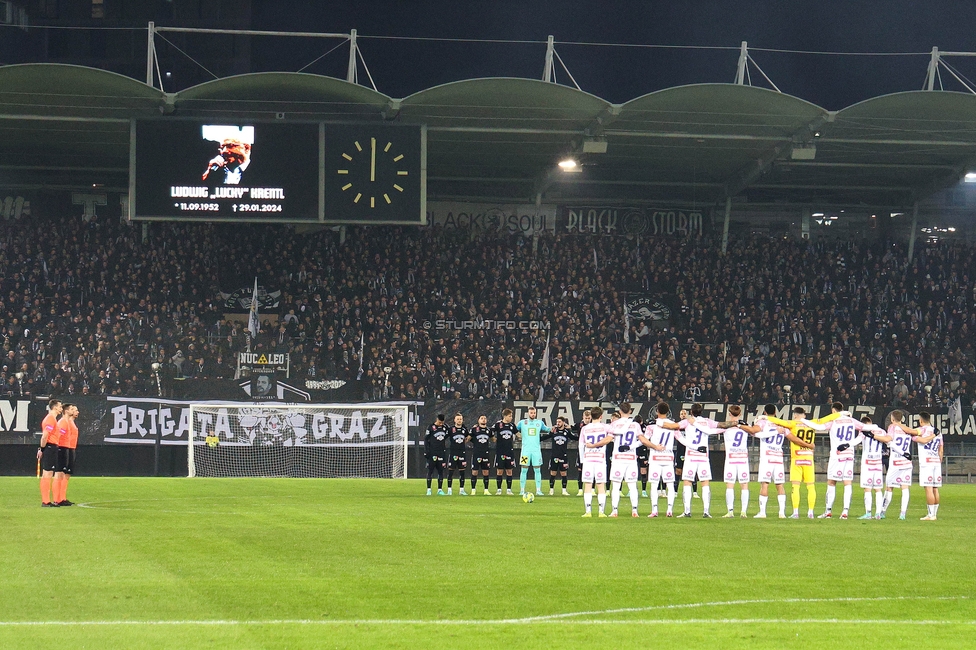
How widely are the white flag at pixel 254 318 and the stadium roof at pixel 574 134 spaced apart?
6571mm

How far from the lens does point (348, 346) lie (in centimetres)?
4281

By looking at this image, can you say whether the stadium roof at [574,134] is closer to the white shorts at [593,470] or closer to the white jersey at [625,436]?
the white jersey at [625,436]

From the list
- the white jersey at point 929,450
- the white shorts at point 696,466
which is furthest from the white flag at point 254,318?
the white jersey at point 929,450

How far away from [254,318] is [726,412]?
651 inches

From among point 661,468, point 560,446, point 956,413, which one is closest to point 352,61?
point 560,446

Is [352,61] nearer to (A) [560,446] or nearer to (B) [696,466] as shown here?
(A) [560,446]

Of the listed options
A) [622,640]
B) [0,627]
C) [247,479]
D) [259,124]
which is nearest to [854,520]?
[622,640]

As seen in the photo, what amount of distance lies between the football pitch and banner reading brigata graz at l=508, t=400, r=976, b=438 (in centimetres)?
1918

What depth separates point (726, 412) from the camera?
41406 mm

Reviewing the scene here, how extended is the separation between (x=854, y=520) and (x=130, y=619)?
15026 millimetres

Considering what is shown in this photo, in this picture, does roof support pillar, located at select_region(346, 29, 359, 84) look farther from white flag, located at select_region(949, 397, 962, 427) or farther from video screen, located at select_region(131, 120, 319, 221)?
white flag, located at select_region(949, 397, 962, 427)

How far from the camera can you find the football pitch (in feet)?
30.0

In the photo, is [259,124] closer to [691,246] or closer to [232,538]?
[232,538]
